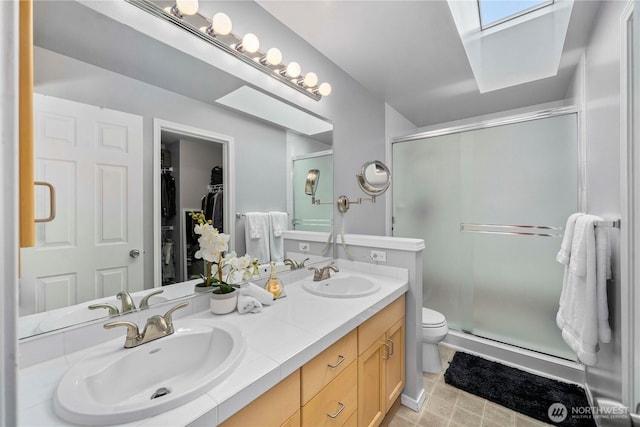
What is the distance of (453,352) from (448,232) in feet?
3.37

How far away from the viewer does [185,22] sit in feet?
3.54

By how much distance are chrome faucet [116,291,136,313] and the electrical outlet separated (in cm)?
131

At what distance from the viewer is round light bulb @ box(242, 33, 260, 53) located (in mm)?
1261

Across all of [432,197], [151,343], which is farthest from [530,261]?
[151,343]

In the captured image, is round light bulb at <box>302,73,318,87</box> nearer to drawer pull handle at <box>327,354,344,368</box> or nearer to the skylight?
the skylight

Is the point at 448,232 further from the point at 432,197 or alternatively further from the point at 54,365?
the point at 54,365

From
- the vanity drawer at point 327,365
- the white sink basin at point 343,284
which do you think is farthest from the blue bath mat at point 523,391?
the vanity drawer at point 327,365

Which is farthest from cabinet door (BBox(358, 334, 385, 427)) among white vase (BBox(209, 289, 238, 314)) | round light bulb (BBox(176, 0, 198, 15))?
round light bulb (BBox(176, 0, 198, 15))

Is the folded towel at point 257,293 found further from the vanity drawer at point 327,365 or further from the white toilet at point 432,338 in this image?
the white toilet at point 432,338

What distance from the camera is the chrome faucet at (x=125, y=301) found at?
3.05ft

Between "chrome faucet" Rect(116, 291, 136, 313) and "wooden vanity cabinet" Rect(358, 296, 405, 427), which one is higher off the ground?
"chrome faucet" Rect(116, 291, 136, 313)

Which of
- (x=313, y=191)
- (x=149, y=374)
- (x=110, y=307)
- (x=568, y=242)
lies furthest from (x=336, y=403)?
(x=568, y=242)

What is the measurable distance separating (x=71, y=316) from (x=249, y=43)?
4.33 feet

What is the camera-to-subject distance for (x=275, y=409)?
2.46 feet
